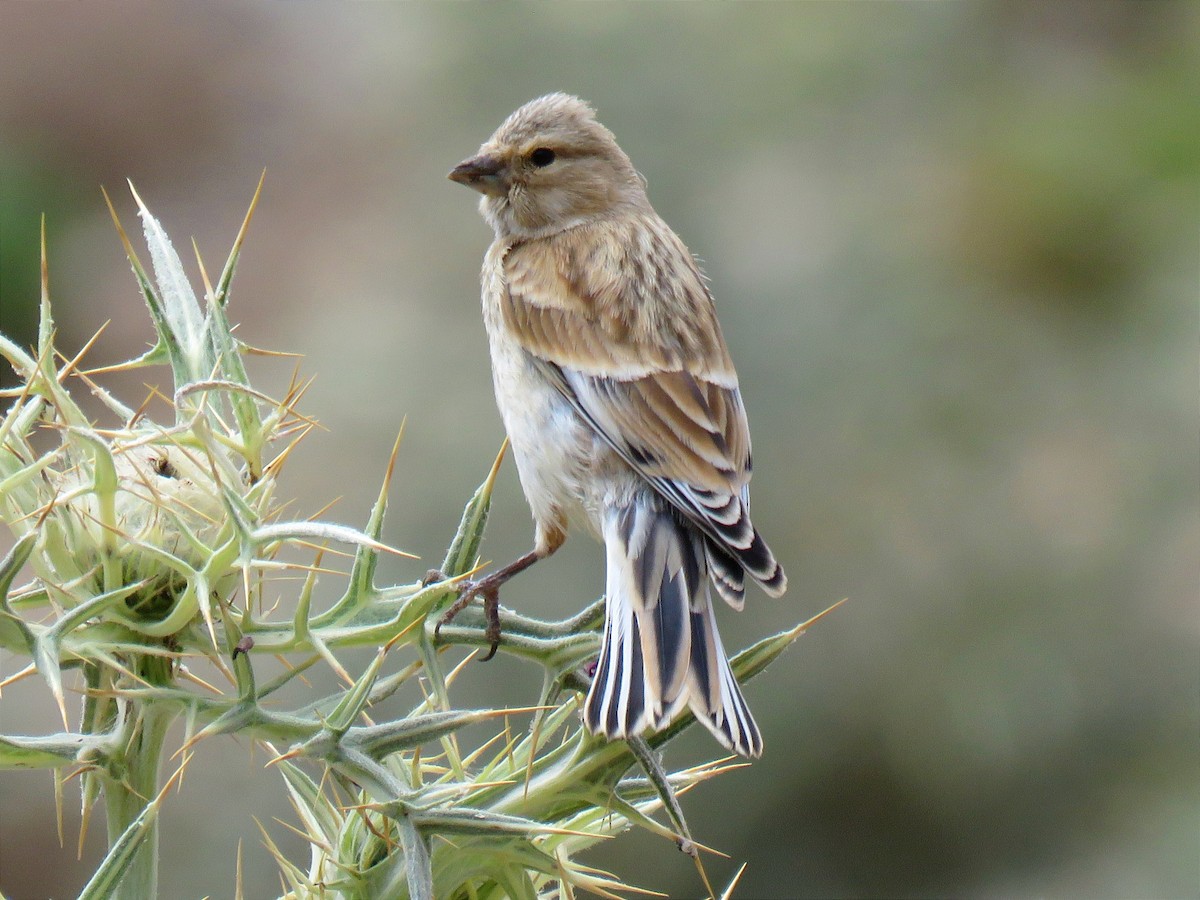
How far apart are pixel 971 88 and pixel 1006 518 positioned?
3.30 metres

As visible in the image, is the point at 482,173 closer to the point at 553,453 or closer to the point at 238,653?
the point at 553,453

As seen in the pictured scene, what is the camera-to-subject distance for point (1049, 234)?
273 inches

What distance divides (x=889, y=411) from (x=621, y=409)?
3.27m

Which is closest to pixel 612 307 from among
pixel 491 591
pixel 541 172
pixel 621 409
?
pixel 621 409

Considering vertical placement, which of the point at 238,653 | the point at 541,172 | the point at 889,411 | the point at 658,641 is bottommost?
the point at 889,411

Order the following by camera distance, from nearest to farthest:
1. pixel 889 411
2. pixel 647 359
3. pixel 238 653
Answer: pixel 238 653
pixel 647 359
pixel 889 411

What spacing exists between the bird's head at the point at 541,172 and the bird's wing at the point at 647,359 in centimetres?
15

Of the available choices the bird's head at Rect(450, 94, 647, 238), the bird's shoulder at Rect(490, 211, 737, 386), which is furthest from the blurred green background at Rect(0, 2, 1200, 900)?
the bird's shoulder at Rect(490, 211, 737, 386)

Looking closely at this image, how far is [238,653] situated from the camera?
1.41 m

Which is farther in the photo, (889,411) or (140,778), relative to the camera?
(889,411)

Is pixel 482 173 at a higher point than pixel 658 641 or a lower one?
higher

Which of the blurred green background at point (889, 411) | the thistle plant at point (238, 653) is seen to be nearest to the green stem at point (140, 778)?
the thistle plant at point (238, 653)

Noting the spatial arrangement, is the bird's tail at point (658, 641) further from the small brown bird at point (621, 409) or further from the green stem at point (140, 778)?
the green stem at point (140, 778)

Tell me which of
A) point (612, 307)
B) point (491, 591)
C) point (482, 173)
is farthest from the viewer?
point (482, 173)
